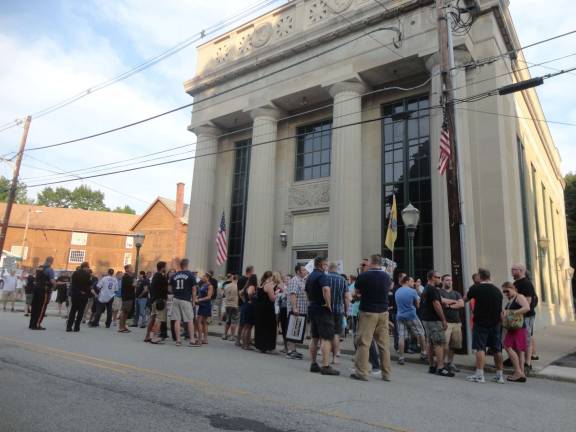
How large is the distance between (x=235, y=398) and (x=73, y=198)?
79.2 metres

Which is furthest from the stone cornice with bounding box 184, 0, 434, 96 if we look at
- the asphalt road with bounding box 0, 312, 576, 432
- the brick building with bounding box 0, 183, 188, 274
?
the brick building with bounding box 0, 183, 188, 274

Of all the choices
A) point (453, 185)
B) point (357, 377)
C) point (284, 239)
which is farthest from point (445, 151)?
point (284, 239)

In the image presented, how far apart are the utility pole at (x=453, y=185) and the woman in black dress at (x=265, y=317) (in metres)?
4.36

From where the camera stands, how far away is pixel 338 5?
18.5 meters

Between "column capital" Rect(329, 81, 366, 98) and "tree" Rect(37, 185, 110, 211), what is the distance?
68.6 metres

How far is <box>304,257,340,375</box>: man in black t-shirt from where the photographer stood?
23.9ft

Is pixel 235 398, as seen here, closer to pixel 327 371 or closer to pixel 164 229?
pixel 327 371

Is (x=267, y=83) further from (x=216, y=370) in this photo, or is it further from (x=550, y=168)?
(x=550, y=168)

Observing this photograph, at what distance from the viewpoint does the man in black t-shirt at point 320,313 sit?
7.30m

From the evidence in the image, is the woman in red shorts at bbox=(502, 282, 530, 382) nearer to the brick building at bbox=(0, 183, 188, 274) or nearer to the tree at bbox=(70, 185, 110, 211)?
the brick building at bbox=(0, 183, 188, 274)

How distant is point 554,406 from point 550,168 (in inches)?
1137

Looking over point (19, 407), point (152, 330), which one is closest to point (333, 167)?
point (152, 330)

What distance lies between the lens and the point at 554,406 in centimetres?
574

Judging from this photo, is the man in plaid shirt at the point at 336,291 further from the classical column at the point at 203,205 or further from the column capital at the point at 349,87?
the classical column at the point at 203,205
